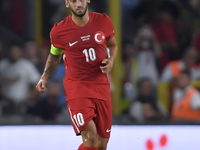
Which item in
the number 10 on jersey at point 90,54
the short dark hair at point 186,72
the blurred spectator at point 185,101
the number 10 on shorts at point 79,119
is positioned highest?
the number 10 on jersey at point 90,54

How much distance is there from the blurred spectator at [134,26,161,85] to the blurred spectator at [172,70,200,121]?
0.37 meters

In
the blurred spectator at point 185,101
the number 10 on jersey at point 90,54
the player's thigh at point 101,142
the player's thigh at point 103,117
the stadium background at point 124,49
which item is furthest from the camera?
the stadium background at point 124,49

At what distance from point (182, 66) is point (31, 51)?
2111mm

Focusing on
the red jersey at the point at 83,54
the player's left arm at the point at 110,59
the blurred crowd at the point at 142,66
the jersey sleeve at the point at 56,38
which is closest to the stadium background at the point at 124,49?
the blurred crowd at the point at 142,66

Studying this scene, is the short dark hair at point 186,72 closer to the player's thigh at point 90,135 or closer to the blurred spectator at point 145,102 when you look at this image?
the blurred spectator at point 145,102

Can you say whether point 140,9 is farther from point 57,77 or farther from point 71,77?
point 71,77

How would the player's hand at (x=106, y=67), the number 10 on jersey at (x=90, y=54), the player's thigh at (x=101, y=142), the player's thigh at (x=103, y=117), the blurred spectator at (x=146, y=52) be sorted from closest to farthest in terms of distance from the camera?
the player's hand at (x=106, y=67)
the number 10 on jersey at (x=90, y=54)
the player's thigh at (x=103, y=117)
the player's thigh at (x=101, y=142)
the blurred spectator at (x=146, y=52)

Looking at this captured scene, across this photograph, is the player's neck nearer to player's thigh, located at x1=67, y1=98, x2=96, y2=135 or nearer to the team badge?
the team badge

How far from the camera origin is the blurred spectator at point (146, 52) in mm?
6086

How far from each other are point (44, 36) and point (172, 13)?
5.96 feet

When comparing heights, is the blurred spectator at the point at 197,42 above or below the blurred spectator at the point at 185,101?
above

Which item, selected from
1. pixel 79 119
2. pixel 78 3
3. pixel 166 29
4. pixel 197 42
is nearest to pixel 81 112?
pixel 79 119

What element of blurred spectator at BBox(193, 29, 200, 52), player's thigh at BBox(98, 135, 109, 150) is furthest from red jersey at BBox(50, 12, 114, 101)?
blurred spectator at BBox(193, 29, 200, 52)

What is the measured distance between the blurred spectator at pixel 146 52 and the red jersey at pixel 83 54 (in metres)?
1.96
